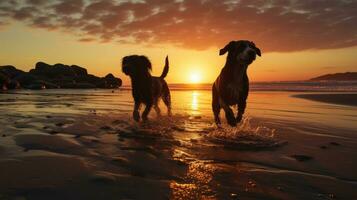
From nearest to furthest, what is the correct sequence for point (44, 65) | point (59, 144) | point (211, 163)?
point (211, 163)
point (59, 144)
point (44, 65)

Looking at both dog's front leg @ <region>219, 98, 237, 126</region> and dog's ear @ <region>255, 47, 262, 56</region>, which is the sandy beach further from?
dog's ear @ <region>255, 47, 262, 56</region>

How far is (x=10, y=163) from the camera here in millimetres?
3566

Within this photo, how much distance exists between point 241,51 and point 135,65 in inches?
107

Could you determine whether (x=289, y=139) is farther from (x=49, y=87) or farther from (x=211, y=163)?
(x=49, y=87)

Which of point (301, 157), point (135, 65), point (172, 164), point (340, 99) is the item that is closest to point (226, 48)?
point (135, 65)

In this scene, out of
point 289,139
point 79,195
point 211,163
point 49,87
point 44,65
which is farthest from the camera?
point 44,65

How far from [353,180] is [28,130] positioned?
16.5 ft

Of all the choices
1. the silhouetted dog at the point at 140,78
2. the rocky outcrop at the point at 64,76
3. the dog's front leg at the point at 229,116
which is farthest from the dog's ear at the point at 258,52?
the rocky outcrop at the point at 64,76

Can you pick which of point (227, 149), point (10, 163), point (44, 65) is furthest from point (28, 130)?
point (44, 65)

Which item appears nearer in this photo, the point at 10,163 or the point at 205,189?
the point at 205,189

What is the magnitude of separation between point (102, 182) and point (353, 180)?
2401 mm

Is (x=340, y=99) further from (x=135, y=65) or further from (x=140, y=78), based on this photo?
(x=135, y=65)

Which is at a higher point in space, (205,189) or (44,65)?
(44,65)

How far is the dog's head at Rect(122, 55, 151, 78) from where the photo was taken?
26.9 feet
